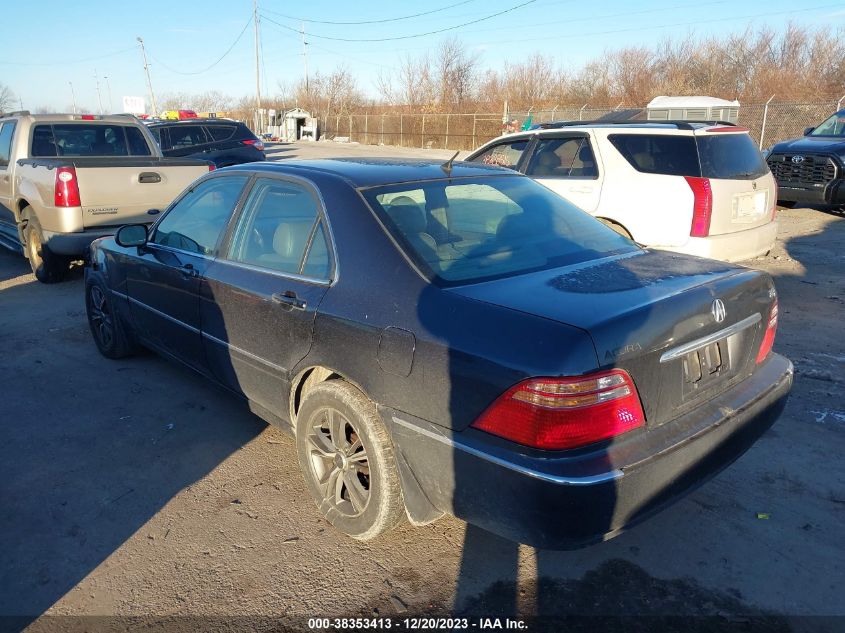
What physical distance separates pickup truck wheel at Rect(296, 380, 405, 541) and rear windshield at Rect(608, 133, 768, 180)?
4778 millimetres

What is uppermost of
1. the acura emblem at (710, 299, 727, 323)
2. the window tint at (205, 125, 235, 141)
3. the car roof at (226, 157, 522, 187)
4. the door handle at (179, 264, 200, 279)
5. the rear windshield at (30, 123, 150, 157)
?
the window tint at (205, 125, 235, 141)

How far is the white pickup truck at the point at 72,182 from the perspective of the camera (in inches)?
285

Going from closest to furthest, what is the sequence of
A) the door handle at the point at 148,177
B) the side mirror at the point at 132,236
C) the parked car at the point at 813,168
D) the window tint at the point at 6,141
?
the side mirror at the point at 132,236 → the door handle at the point at 148,177 → the window tint at the point at 6,141 → the parked car at the point at 813,168

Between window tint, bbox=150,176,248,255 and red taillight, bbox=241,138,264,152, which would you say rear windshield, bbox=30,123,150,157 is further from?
red taillight, bbox=241,138,264,152

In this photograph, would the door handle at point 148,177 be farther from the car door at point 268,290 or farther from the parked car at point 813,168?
the parked car at point 813,168

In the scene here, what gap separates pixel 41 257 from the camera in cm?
778

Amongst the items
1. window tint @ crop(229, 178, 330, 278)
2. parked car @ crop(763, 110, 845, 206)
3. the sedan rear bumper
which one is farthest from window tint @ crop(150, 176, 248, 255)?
parked car @ crop(763, 110, 845, 206)

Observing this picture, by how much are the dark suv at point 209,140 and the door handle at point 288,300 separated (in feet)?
40.0

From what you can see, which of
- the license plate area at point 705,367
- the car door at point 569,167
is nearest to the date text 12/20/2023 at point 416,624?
the license plate area at point 705,367

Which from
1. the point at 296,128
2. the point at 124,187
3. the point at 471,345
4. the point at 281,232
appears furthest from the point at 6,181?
the point at 296,128

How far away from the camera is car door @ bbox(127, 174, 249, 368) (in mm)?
3920

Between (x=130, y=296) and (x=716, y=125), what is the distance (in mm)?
5791

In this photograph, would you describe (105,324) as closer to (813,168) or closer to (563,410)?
(563,410)

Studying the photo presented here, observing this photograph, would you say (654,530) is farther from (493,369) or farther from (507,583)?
(493,369)
